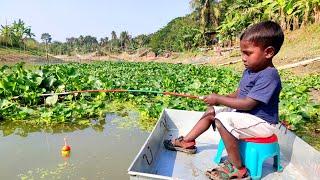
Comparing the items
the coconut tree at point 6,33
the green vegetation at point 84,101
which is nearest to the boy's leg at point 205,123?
the green vegetation at point 84,101

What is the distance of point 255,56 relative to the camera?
10.1 ft

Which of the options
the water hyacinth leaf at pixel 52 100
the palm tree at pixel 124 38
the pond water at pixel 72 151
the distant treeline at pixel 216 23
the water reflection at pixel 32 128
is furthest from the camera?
the palm tree at pixel 124 38

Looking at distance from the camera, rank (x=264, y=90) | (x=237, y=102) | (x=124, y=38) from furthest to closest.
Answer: (x=124, y=38) → (x=237, y=102) → (x=264, y=90)

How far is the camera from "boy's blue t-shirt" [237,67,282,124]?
2.97 metres

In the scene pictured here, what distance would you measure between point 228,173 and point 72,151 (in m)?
2.08

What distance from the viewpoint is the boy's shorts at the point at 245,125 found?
3.02 m

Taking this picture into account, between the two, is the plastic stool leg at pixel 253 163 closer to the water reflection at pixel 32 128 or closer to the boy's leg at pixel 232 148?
the boy's leg at pixel 232 148

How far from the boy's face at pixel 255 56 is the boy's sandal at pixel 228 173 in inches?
35.9

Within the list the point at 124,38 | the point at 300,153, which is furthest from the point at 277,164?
the point at 124,38

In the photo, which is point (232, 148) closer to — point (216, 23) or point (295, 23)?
point (295, 23)

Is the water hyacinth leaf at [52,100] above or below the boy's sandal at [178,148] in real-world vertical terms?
above

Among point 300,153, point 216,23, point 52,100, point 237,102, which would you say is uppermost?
point 216,23

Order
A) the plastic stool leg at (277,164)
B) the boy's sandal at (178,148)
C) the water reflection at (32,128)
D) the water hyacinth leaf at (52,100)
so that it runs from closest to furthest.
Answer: the plastic stool leg at (277,164), the boy's sandal at (178,148), the water reflection at (32,128), the water hyacinth leaf at (52,100)

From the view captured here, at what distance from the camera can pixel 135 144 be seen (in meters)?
4.59
